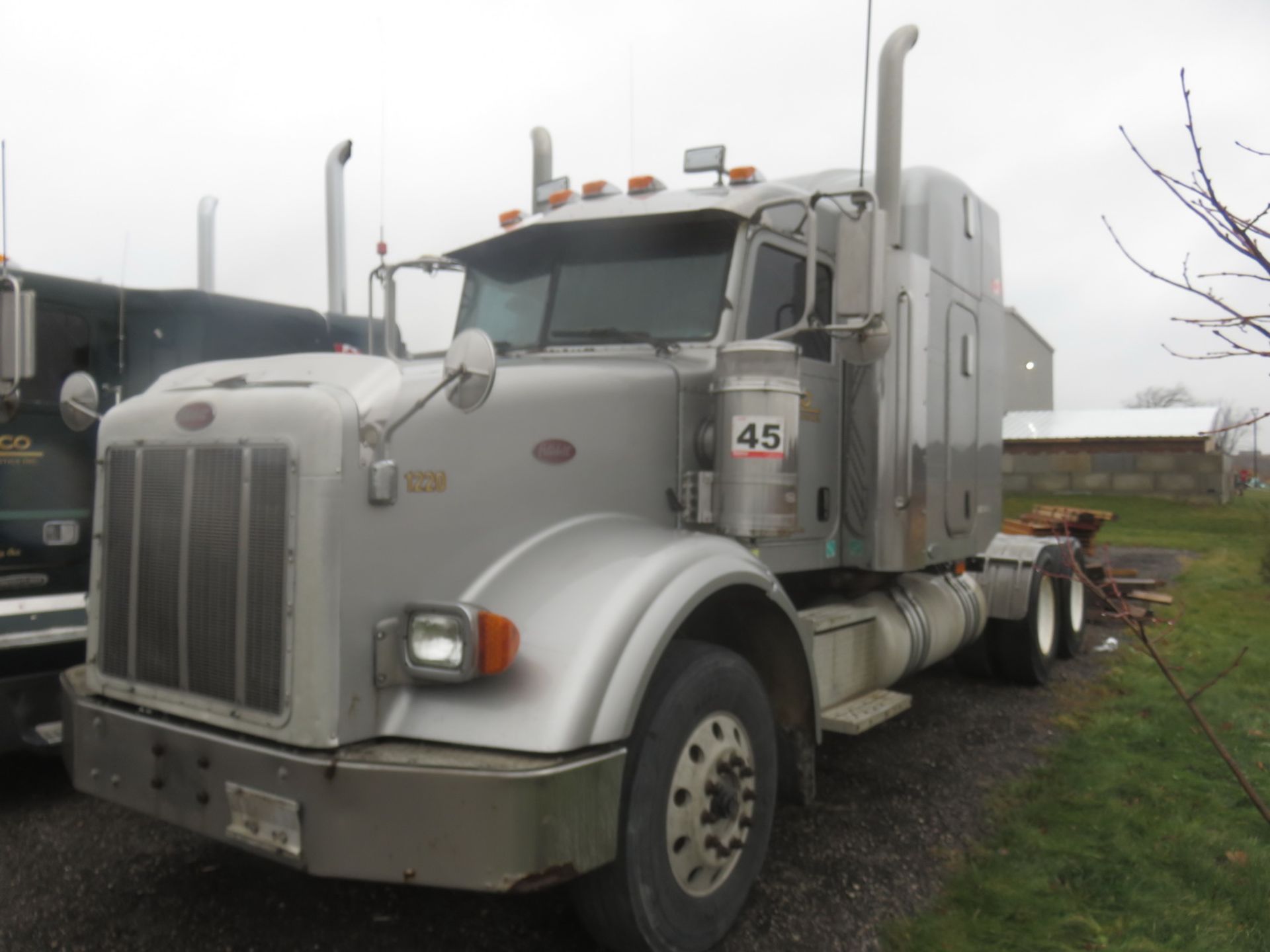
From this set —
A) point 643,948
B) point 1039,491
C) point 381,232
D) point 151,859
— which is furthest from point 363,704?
point 1039,491

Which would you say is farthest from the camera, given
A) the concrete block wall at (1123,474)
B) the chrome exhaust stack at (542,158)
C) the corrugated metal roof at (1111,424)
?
the corrugated metal roof at (1111,424)

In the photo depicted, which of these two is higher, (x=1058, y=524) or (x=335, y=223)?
(x=335, y=223)

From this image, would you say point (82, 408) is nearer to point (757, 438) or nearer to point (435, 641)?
point (435, 641)

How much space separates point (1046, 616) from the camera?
780cm

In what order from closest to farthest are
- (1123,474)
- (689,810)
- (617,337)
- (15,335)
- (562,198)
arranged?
(689,810)
(15,335)
(617,337)
(562,198)
(1123,474)

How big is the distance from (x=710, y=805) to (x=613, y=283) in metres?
2.26

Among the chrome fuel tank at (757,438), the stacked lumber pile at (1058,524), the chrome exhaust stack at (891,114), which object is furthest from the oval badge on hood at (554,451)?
the stacked lumber pile at (1058,524)

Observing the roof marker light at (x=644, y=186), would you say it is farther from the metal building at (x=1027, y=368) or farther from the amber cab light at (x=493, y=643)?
the metal building at (x=1027, y=368)

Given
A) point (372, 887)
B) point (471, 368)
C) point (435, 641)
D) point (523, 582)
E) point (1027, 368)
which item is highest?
A: point (1027, 368)

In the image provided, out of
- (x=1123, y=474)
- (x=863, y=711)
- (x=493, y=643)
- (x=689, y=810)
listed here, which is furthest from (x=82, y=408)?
(x=1123, y=474)

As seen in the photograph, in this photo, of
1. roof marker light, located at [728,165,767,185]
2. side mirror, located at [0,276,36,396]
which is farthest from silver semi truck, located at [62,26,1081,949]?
side mirror, located at [0,276,36,396]

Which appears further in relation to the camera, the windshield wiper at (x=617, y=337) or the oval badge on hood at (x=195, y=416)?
the windshield wiper at (x=617, y=337)

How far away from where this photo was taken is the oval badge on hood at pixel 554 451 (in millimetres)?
3400

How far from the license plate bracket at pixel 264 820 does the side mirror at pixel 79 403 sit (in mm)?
1587
